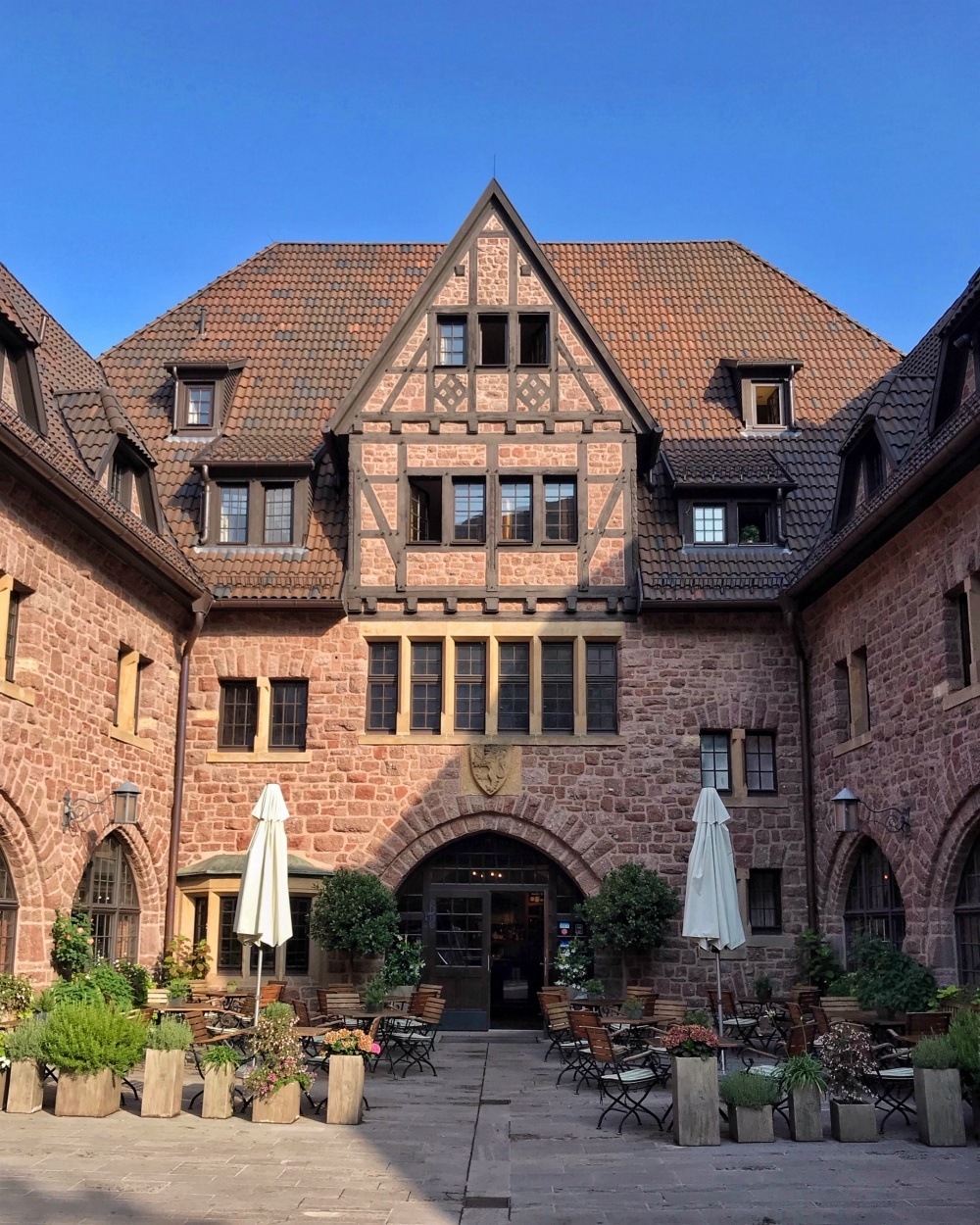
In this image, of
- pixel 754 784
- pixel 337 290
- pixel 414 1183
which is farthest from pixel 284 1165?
pixel 337 290

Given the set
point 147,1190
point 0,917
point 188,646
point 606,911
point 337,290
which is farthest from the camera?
point 337,290

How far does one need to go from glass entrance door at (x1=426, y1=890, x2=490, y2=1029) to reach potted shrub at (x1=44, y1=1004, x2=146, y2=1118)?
26.5ft

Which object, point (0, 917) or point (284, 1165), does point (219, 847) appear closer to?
point (0, 917)

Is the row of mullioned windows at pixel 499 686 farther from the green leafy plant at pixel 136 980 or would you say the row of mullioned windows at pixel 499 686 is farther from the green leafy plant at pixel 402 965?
the green leafy plant at pixel 136 980

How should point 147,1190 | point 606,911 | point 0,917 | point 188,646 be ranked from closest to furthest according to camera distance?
point 147,1190 < point 0,917 < point 606,911 < point 188,646

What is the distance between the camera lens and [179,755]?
1967 cm

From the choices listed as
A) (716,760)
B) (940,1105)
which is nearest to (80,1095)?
(940,1105)

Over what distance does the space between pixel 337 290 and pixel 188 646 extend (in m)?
8.43

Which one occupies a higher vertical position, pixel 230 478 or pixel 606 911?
pixel 230 478

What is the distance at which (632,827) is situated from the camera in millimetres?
19547

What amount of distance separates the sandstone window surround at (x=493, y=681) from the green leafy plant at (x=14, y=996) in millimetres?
6843

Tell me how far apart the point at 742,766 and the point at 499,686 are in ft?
12.3

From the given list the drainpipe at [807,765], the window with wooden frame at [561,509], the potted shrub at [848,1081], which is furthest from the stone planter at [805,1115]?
the window with wooden frame at [561,509]

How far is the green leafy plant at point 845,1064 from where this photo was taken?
36.8ft
